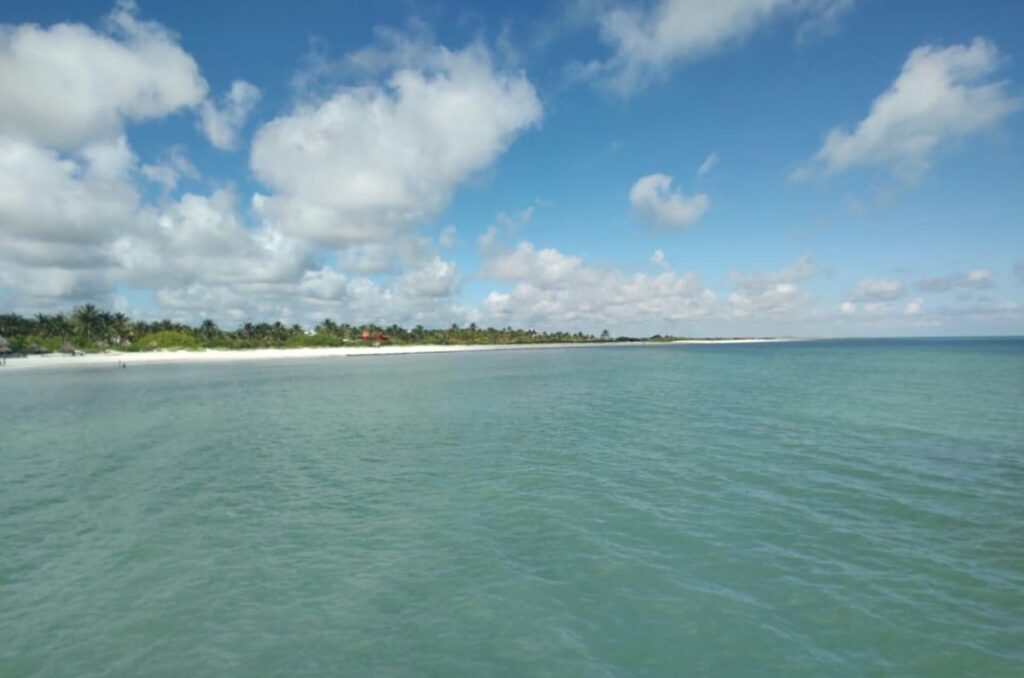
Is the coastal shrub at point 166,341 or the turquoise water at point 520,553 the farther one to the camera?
the coastal shrub at point 166,341

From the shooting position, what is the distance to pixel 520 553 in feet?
39.2

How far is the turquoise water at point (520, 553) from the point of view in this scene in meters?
8.21

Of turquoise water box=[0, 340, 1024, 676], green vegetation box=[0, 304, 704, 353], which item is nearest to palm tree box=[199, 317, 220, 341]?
green vegetation box=[0, 304, 704, 353]

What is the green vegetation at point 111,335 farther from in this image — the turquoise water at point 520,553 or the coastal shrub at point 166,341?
the turquoise water at point 520,553

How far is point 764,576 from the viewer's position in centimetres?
1059

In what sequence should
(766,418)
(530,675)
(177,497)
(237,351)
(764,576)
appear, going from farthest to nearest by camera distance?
1. (237,351)
2. (766,418)
3. (177,497)
4. (764,576)
5. (530,675)

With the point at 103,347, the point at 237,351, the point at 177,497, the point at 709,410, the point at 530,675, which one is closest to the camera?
the point at 530,675

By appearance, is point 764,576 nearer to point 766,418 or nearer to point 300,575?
point 300,575

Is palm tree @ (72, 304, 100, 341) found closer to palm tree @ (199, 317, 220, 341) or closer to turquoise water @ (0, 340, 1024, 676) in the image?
palm tree @ (199, 317, 220, 341)

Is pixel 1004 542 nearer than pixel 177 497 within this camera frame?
Yes

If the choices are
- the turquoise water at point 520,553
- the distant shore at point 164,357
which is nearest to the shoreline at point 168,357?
the distant shore at point 164,357

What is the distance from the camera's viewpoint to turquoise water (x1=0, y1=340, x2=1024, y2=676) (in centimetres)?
821

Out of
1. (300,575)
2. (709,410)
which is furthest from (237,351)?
(300,575)

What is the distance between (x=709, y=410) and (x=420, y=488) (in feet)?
78.7
